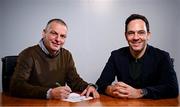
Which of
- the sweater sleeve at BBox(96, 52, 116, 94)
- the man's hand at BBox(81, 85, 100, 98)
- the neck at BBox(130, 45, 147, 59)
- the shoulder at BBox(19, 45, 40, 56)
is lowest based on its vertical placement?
the man's hand at BBox(81, 85, 100, 98)

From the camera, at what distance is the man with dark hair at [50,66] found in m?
2.46

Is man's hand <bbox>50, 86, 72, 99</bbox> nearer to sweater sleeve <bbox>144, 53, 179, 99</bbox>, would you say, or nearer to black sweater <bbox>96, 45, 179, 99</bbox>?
black sweater <bbox>96, 45, 179, 99</bbox>

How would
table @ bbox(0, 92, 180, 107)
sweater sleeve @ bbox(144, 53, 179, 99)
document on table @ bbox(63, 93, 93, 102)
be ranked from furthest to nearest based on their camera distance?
sweater sleeve @ bbox(144, 53, 179, 99), document on table @ bbox(63, 93, 93, 102), table @ bbox(0, 92, 180, 107)

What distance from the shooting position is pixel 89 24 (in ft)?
13.6

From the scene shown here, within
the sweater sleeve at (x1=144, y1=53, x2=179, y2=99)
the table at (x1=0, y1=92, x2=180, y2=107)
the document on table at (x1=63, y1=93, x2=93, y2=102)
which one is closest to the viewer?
the table at (x1=0, y1=92, x2=180, y2=107)

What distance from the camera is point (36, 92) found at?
A: 2.24 m

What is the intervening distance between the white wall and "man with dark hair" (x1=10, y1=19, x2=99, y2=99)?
51.1 inches

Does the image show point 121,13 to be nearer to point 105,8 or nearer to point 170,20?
point 105,8

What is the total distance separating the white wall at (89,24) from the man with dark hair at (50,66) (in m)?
1.30

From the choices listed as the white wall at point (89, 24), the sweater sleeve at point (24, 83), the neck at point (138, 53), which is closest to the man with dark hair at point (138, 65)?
the neck at point (138, 53)

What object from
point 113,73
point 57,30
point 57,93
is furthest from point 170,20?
point 57,93

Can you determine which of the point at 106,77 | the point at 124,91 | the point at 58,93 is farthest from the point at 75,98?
the point at 106,77

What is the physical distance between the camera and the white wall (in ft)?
13.4

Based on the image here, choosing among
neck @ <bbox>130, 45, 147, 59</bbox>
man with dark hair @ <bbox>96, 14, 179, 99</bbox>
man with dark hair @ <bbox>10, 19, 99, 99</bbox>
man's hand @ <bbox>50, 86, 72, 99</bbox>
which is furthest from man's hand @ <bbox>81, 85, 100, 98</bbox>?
neck @ <bbox>130, 45, 147, 59</bbox>
